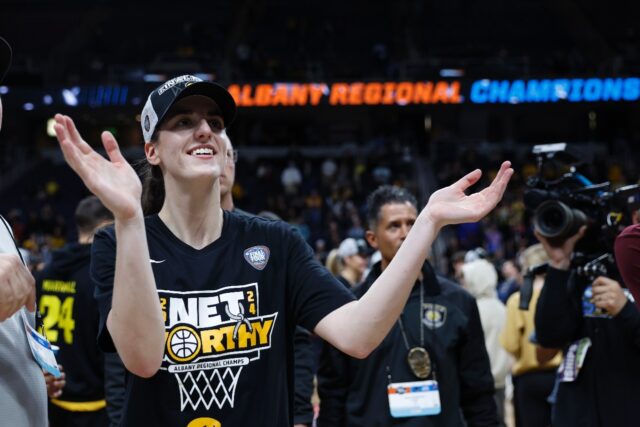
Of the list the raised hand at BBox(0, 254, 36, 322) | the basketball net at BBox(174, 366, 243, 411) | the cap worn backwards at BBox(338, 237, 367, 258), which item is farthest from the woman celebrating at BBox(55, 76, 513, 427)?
the cap worn backwards at BBox(338, 237, 367, 258)

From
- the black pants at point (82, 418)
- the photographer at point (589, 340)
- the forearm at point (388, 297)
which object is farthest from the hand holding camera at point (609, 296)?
the black pants at point (82, 418)

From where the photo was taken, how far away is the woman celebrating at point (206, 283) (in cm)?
227

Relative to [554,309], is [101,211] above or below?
above

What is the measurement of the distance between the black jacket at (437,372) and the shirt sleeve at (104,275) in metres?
1.70

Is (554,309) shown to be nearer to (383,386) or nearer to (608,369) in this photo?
(608,369)

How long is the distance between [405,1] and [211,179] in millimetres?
26904

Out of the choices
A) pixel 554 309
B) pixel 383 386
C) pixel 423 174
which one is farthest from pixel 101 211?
pixel 423 174

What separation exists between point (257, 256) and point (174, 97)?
0.52m

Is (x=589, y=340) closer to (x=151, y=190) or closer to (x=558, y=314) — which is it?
(x=558, y=314)

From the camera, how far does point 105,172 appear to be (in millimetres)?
2227

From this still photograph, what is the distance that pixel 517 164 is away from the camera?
2373 cm

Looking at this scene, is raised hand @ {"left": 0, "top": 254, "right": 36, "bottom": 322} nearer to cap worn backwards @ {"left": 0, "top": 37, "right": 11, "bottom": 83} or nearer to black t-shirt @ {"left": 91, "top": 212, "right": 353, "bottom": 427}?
black t-shirt @ {"left": 91, "top": 212, "right": 353, "bottom": 427}

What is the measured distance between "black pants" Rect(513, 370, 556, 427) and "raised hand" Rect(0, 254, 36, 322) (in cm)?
405

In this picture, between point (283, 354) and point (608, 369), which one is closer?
point (283, 354)
